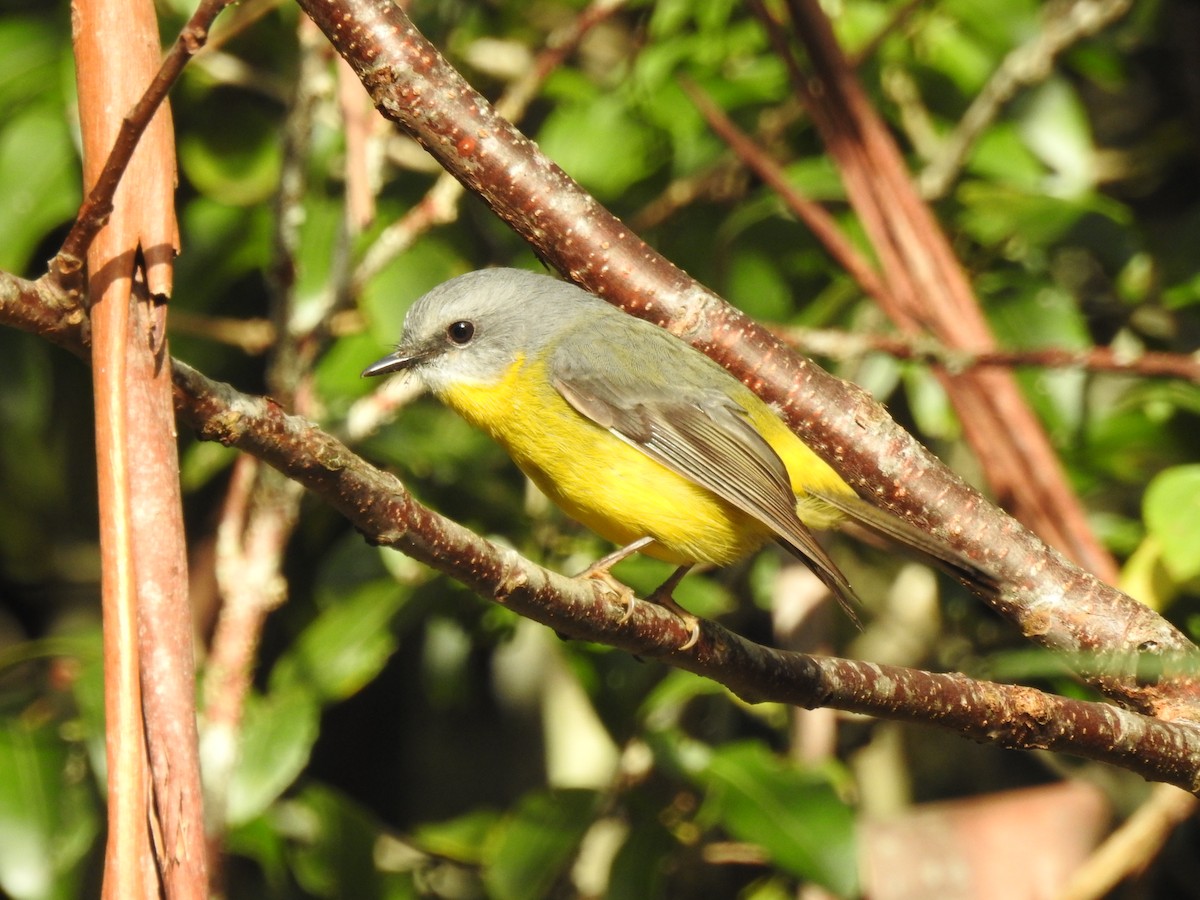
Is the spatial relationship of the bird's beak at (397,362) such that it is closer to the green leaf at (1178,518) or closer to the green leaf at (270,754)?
the green leaf at (270,754)

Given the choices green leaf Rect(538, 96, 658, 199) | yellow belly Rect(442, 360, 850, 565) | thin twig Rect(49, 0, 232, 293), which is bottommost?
thin twig Rect(49, 0, 232, 293)

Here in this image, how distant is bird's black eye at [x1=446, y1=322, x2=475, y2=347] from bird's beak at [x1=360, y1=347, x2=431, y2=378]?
80mm

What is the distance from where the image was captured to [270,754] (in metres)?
3.39

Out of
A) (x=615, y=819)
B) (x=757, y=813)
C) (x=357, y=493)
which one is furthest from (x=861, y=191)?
(x=357, y=493)

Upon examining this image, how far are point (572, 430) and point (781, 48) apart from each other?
3.63 ft

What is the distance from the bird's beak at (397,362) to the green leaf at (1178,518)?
5.82ft

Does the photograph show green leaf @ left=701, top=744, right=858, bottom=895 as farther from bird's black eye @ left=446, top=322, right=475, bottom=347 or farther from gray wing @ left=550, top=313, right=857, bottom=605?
bird's black eye @ left=446, top=322, right=475, bottom=347

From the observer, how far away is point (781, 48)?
3.35 meters

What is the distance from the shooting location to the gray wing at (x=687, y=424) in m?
2.95

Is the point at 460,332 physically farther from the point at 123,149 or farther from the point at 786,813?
the point at 123,149

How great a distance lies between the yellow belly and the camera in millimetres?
3033

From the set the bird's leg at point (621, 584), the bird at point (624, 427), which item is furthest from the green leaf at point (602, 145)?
the bird's leg at point (621, 584)

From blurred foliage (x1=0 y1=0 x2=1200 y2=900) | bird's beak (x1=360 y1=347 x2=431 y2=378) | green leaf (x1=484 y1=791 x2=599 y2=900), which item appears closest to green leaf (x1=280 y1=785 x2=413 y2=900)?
blurred foliage (x1=0 y1=0 x2=1200 y2=900)

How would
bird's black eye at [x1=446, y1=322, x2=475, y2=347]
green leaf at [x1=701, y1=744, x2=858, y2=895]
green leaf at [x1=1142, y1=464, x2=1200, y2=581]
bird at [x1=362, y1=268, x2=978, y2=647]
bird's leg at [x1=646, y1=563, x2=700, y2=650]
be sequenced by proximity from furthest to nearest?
bird's black eye at [x1=446, y1=322, x2=475, y2=347] < green leaf at [x1=701, y1=744, x2=858, y2=895] < bird at [x1=362, y1=268, x2=978, y2=647] < green leaf at [x1=1142, y1=464, x2=1200, y2=581] < bird's leg at [x1=646, y1=563, x2=700, y2=650]
